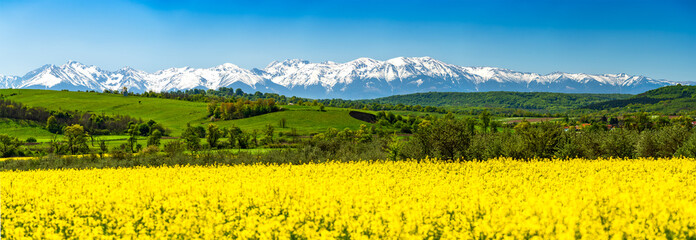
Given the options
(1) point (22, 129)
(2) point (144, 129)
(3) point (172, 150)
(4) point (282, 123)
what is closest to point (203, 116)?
(2) point (144, 129)

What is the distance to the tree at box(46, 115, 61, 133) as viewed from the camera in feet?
509

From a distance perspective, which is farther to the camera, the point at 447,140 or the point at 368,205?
the point at 447,140

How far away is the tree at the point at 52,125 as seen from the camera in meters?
155

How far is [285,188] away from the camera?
55.6 ft

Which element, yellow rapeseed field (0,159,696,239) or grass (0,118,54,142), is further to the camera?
grass (0,118,54,142)

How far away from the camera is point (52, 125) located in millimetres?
157625

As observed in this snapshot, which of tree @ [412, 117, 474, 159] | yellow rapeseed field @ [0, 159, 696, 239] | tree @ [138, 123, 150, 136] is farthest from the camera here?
tree @ [138, 123, 150, 136]

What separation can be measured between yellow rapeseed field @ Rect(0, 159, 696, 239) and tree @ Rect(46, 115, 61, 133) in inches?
6081

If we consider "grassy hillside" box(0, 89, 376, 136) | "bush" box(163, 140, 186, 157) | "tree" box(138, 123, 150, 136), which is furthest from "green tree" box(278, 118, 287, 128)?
"bush" box(163, 140, 186, 157)

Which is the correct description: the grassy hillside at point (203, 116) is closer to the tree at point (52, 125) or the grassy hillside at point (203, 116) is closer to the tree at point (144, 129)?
the tree at point (144, 129)

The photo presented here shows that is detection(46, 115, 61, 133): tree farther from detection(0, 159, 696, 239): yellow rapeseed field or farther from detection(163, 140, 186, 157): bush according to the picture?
detection(0, 159, 696, 239): yellow rapeseed field

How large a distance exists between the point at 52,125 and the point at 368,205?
174201 millimetres

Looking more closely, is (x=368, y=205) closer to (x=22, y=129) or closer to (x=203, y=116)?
(x=22, y=129)

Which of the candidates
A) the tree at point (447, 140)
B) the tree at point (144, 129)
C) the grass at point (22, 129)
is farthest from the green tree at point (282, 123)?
the tree at point (447, 140)
